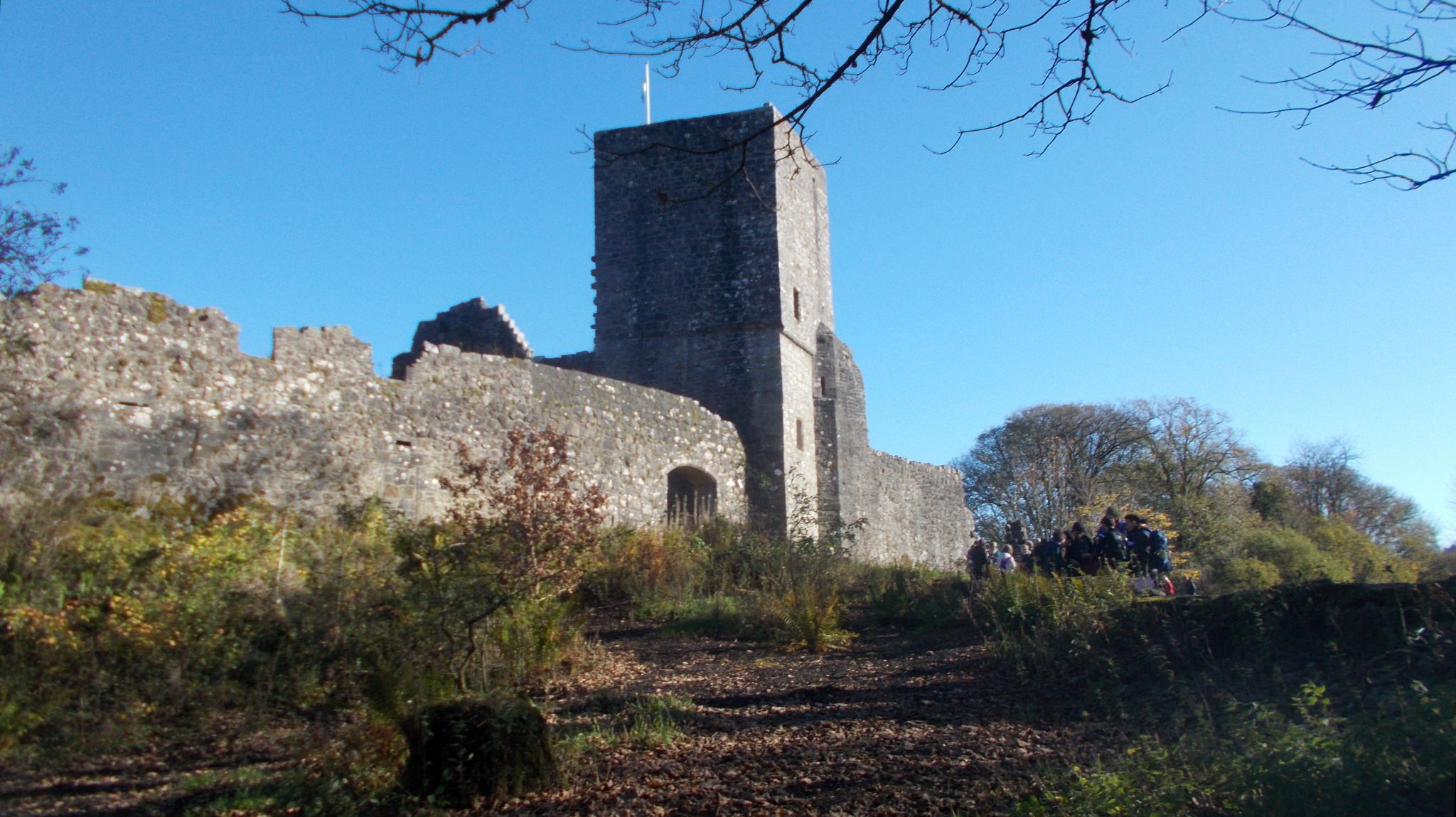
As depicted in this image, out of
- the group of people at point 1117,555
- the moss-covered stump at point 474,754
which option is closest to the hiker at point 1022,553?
the group of people at point 1117,555

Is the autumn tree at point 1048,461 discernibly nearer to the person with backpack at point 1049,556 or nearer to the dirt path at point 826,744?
the person with backpack at point 1049,556

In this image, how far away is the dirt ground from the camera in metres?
5.39

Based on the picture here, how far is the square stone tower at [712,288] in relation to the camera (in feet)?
57.5

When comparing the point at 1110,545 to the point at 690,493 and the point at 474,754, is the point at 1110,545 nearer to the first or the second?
the point at 690,493

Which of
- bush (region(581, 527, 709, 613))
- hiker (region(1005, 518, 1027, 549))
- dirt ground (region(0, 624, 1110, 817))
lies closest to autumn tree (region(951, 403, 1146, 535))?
hiker (region(1005, 518, 1027, 549))

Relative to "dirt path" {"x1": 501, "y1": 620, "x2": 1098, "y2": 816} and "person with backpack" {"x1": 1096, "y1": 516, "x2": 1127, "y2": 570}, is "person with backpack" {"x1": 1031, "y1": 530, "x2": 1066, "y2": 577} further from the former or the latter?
"dirt path" {"x1": 501, "y1": 620, "x2": 1098, "y2": 816}

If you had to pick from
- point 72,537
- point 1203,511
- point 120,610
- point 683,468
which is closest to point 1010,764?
point 120,610

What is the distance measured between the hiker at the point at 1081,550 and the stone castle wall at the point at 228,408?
19.2ft

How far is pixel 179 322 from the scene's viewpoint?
392 inches

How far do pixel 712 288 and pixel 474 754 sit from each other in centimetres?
1290

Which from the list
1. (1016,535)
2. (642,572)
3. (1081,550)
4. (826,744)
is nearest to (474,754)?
(826,744)

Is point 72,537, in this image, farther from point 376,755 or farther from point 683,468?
point 683,468

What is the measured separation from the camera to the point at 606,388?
14.8 metres

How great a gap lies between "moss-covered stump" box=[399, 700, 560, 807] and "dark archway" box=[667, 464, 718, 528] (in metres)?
9.98
